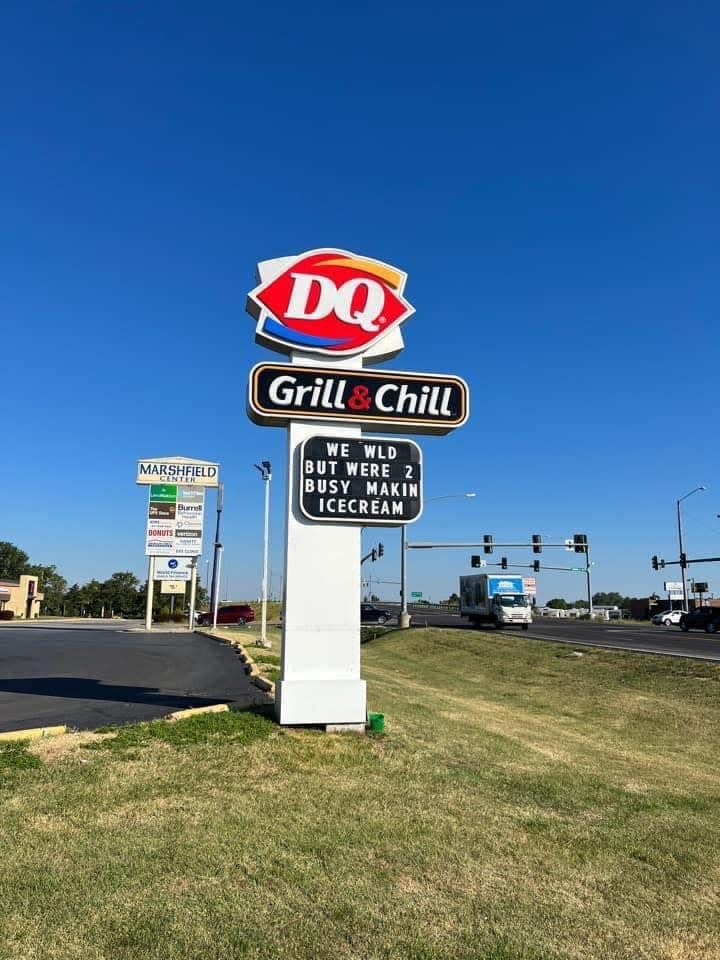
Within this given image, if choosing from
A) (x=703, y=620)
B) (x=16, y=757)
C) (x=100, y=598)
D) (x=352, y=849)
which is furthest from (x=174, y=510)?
(x=100, y=598)

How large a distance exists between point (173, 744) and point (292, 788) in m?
1.78

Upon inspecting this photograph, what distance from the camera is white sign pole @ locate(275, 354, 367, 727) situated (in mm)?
9180

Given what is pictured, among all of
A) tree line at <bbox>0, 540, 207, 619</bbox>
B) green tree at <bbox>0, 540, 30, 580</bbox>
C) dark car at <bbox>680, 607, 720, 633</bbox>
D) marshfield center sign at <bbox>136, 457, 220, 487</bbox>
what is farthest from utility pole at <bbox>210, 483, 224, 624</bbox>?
green tree at <bbox>0, 540, 30, 580</bbox>

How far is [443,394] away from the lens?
10312 millimetres

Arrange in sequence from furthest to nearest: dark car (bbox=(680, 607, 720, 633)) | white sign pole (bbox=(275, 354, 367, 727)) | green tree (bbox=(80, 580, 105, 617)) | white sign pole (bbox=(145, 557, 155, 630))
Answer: green tree (bbox=(80, 580, 105, 617)), white sign pole (bbox=(145, 557, 155, 630)), dark car (bbox=(680, 607, 720, 633)), white sign pole (bbox=(275, 354, 367, 727))

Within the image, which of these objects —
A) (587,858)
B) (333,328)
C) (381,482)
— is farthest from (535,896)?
(333,328)

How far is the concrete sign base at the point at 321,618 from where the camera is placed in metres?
9.18

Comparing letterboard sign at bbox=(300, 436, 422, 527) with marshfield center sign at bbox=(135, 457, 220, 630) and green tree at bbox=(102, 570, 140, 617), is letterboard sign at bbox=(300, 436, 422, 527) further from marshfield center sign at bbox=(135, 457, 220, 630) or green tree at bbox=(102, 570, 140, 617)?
green tree at bbox=(102, 570, 140, 617)

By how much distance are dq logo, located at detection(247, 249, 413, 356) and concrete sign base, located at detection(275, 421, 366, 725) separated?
1812 mm

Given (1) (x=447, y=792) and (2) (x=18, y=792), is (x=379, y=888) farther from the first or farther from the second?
(2) (x=18, y=792)

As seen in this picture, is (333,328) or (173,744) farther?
(333,328)

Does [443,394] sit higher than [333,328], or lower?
lower

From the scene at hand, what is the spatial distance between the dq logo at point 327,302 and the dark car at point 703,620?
38.2m

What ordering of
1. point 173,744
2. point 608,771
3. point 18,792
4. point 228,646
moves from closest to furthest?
1. point 18,792
2. point 173,744
3. point 608,771
4. point 228,646
